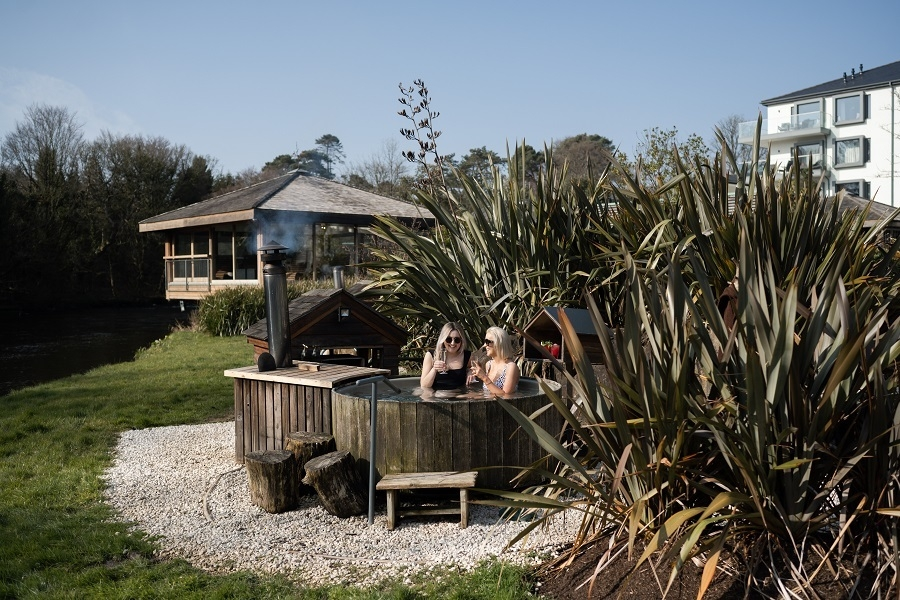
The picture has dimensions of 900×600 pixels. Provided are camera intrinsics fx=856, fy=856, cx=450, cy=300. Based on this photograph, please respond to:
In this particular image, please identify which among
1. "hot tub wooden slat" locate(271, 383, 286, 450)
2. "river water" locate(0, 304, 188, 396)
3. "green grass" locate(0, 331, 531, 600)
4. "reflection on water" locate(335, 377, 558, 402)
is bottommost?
"river water" locate(0, 304, 188, 396)

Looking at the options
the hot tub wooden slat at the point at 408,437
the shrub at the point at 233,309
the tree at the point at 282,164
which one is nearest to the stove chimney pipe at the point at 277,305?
the hot tub wooden slat at the point at 408,437

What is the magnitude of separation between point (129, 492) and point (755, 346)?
4.86 meters

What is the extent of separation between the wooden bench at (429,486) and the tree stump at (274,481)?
0.72 meters

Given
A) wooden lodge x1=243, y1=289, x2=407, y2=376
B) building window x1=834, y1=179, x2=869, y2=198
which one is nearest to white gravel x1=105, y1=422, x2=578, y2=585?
wooden lodge x1=243, y1=289, x2=407, y2=376

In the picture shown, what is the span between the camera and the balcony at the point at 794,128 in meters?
45.6

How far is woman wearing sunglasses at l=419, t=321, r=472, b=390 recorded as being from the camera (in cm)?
623

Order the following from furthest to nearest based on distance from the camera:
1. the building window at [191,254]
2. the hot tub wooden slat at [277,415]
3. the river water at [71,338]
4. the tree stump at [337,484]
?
the building window at [191,254], the river water at [71,338], the hot tub wooden slat at [277,415], the tree stump at [337,484]

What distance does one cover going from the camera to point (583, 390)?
3.88 metres

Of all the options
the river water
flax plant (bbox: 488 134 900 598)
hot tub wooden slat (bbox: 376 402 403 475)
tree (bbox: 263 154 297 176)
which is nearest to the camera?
flax plant (bbox: 488 134 900 598)

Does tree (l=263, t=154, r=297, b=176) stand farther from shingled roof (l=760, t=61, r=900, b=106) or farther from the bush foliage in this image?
the bush foliage

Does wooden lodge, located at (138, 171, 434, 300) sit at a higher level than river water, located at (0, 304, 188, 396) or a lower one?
higher

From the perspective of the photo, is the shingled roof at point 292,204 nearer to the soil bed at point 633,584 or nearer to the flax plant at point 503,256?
the flax plant at point 503,256

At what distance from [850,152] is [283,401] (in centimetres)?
4570

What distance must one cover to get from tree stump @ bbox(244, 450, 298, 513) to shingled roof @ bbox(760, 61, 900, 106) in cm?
4583
